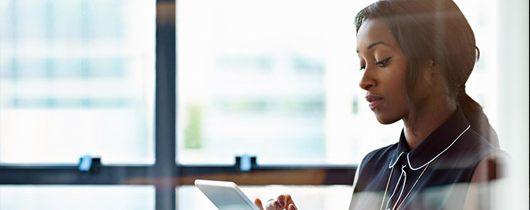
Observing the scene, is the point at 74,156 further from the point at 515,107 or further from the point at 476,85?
the point at 515,107

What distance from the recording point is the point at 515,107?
3.21 ft

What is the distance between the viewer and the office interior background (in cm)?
202

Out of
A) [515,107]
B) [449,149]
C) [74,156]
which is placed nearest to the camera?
[515,107]

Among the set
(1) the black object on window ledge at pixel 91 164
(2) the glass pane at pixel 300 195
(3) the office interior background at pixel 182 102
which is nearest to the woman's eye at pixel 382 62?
(3) the office interior background at pixel 182 102

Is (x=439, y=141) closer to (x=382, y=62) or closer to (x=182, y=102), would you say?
(x=382, y=62)

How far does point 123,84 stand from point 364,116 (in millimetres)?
860

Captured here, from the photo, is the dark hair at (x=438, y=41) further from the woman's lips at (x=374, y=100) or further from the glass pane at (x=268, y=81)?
the glass pane at (x=268, y=81)

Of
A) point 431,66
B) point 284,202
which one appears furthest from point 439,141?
point 284,202

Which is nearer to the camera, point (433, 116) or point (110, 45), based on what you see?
point (433, 116)

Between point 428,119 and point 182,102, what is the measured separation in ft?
3.21

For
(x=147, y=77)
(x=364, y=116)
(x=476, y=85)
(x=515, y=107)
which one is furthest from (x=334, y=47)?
(x=515, y=107)

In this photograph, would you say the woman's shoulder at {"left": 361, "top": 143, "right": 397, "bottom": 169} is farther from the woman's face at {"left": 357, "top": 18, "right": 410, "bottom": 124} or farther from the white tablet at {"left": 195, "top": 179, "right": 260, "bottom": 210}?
the white tablet at {"left": 195, "top": 179, "right": 260, "bottom": 210}

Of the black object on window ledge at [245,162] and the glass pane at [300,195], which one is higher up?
the black object on window ledge at [245,162]

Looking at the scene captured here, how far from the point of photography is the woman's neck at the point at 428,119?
1.28 metres
